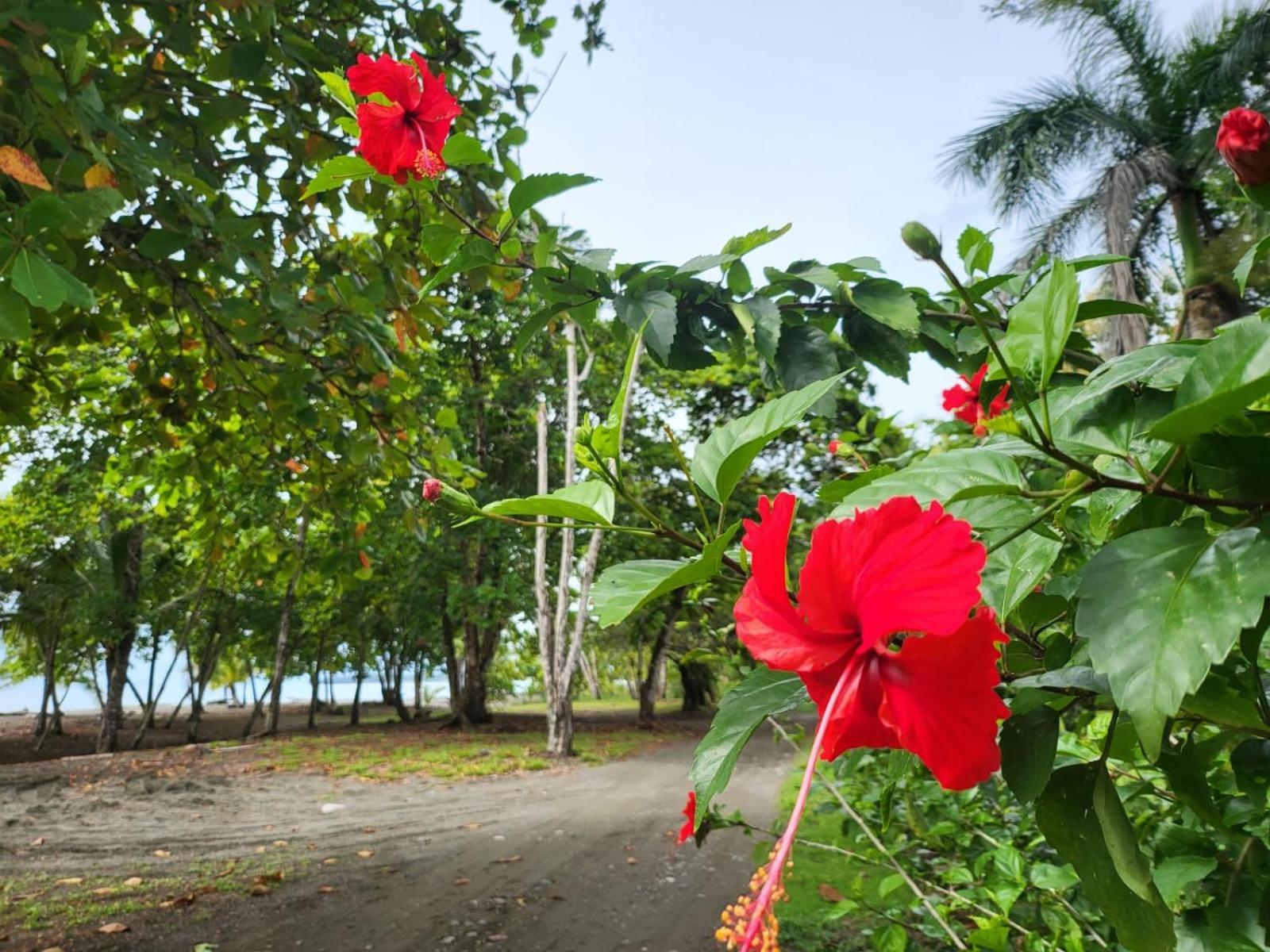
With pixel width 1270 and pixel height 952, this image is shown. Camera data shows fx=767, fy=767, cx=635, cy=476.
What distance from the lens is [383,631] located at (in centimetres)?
1630

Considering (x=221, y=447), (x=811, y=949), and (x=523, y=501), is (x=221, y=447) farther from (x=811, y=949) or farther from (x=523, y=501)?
(x=523, y=501)

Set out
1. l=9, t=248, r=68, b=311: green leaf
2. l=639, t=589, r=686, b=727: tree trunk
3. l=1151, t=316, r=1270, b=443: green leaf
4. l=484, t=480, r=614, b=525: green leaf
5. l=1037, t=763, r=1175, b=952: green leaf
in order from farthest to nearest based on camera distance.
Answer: l=639, t=589, r=686, b=727: tree trunk < l=9, t=248, r=68, b=311: green leaf < l=484, t=480, r=614, b=525: green leaf < l=1037, t=763, r=1175, b=952: green leaf < l=1151, t=316, r=1270, b=443: green leaf

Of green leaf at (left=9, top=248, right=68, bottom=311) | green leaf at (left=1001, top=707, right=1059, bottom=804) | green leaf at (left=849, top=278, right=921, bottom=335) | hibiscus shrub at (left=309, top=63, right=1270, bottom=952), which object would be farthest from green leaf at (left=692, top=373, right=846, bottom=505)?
green leaf at (left=9, top=248, right=68, bottom=311)

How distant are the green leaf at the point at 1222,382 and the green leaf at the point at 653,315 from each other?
542mm

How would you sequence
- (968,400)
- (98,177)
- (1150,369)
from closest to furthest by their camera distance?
(1150,369) < (968,400) < (98,177)

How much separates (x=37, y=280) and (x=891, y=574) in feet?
5.08

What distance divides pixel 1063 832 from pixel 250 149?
280 cm

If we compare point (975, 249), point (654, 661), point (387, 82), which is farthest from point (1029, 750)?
point (654, 661)

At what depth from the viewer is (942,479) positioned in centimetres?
50

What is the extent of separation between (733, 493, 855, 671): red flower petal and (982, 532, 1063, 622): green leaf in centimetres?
17

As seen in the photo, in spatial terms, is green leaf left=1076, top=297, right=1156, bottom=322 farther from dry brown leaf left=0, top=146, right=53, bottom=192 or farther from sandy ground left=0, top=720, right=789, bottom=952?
sandy ground left=0, top=720, right=789, bottom=952

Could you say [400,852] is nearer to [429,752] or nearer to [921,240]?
[921,240]

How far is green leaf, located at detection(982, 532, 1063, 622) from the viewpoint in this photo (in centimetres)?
53

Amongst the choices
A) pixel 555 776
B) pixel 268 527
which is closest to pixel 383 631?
pixel 555 776
